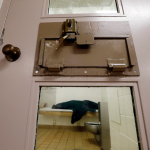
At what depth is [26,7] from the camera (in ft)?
2.70

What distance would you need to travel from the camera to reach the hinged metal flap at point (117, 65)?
604mm

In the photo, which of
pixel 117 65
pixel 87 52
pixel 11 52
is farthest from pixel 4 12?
pixel 117 65

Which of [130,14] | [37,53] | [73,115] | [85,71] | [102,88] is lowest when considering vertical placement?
[73,115]

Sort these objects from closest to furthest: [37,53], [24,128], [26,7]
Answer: [24,128]
[37,53]
[26,7]

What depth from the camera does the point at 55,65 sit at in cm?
61

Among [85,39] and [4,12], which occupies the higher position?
[4,12]

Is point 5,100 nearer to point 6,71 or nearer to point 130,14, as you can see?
point 6,71

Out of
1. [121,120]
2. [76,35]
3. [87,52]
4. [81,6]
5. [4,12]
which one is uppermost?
[81,6]

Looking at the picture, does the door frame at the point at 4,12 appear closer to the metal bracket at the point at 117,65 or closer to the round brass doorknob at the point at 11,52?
the round brass doorknob at the point at 11,52

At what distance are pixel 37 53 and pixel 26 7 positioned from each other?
446 mm

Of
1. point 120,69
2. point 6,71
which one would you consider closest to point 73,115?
point 120,69

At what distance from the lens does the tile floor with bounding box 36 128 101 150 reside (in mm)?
585

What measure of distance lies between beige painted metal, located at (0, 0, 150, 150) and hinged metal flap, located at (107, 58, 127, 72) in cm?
6

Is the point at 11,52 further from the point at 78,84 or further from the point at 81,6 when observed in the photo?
the point at 81,6
